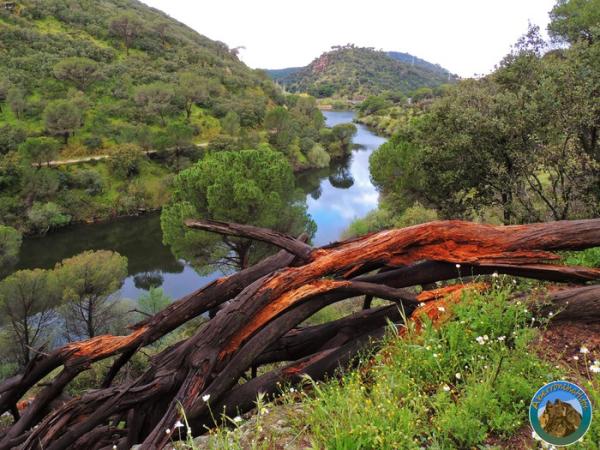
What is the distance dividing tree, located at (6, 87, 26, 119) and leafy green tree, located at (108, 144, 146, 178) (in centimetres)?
1396

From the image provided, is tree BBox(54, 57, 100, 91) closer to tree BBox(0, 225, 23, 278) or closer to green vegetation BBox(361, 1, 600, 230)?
tree BBox(0, 225, 23, 278)

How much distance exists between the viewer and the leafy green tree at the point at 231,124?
6306 cm

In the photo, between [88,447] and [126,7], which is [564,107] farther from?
[126,7]

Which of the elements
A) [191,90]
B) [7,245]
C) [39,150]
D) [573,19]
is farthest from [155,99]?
[573,19]

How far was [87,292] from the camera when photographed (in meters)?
23.2

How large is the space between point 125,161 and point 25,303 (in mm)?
27155

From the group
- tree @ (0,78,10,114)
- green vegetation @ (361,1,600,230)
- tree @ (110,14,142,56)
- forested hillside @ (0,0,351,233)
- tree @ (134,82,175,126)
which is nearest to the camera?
green vegetation @ (361,1,600,230)

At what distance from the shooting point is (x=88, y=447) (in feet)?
12.8

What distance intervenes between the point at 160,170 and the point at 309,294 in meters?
49.6

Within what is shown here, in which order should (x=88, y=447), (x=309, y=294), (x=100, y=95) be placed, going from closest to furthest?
(x=88, y=447) < (x=309, y=294) < (x=100, y=95)

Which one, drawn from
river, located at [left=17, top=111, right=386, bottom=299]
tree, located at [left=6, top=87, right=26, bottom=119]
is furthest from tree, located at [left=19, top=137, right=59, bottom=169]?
Answer: tree, located at [left=6, top=87, right=26, bottom=119]

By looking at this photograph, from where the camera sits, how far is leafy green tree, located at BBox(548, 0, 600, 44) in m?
36.0

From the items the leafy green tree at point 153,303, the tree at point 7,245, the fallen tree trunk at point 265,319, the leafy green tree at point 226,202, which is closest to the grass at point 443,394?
the fallen tree trunk at point 265,319

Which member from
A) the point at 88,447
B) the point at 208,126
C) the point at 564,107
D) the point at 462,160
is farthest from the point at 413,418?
the point at 208,126
